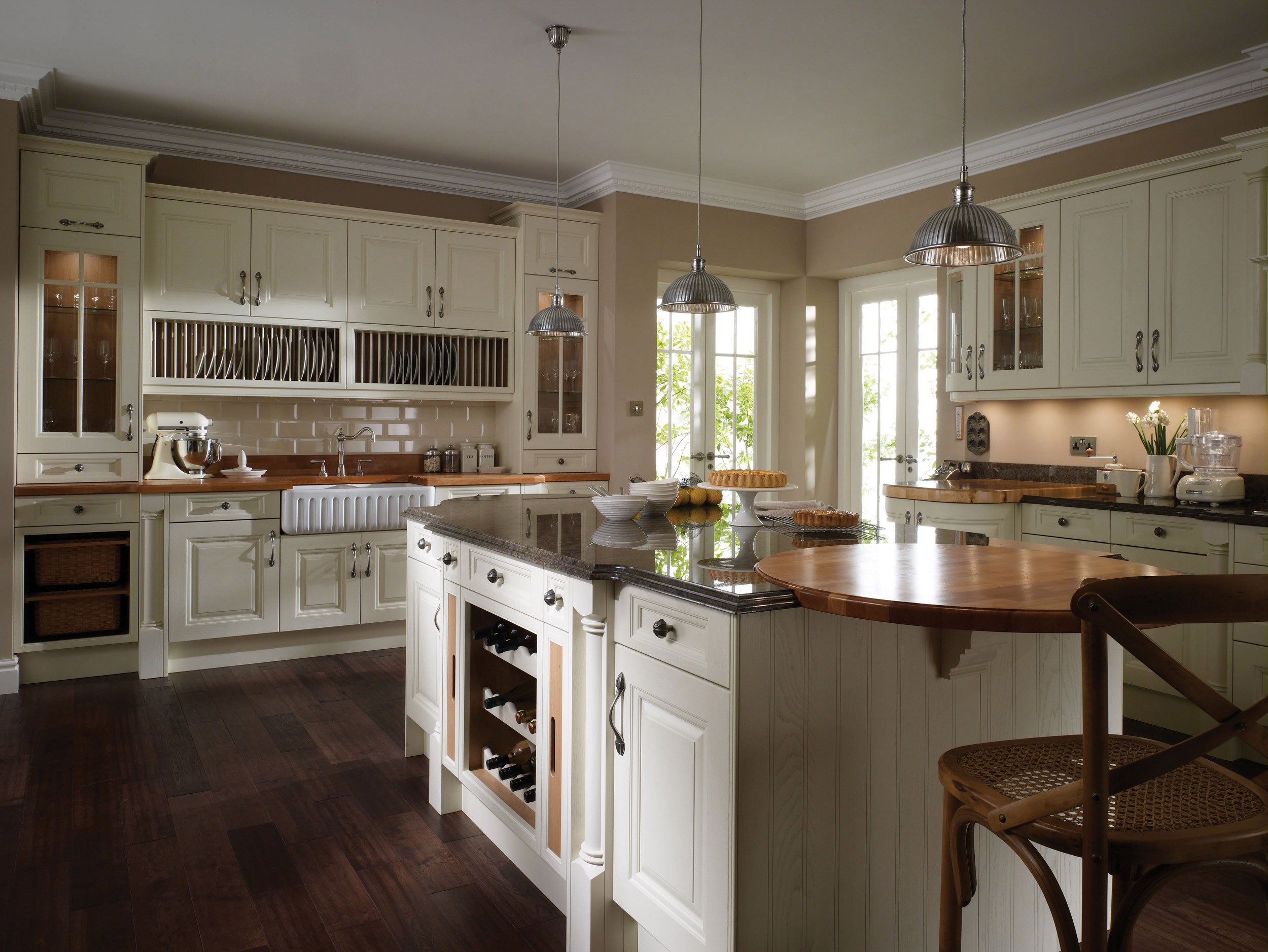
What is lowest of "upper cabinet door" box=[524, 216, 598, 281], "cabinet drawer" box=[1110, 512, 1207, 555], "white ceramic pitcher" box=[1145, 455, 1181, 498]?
"cabinet drawer" box=[1110, 512, 1207, 555]

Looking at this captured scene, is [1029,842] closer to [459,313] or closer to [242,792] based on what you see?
[242,792]

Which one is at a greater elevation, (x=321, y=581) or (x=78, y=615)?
(x=321, y=581)

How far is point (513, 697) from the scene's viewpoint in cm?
247

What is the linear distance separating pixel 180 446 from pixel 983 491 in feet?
12.9

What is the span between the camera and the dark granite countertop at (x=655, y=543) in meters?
1.67

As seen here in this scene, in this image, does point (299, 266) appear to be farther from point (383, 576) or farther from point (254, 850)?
point (254, 850)

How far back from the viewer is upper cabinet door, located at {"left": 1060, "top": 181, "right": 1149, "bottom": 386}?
3.91 meters

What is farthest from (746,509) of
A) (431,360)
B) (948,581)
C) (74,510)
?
(74,510)

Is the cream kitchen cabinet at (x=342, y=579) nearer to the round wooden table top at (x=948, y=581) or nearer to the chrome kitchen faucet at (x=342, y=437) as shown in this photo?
the chrome kitchen faucet at (x=342, y=437)

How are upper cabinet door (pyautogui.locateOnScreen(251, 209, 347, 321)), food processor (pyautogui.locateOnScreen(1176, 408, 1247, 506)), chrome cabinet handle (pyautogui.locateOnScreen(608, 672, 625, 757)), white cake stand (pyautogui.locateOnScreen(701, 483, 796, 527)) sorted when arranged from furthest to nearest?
upper cabinet door (pyautogui.locateOnScreen(251, 209, 347, 321)), food processor (pyautogui.locateOnScreen(1176, 408, 1247, 506)), white cake stand (pyautogui.locateOnScreen(701, 483, 796, 527)), chrome cabinet handle (pyautogui.locateOnScreen(608, 672, 625, 757))

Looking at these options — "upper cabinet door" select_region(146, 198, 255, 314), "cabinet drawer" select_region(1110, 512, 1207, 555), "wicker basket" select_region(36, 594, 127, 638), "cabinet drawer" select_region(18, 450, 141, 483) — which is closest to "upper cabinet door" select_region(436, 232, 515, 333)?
"upper cabinet door" select_region(146, 198, 255, 314)

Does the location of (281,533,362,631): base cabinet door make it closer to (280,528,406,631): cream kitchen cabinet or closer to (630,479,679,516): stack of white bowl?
(280,528,406,631): cream kitchen cabinet

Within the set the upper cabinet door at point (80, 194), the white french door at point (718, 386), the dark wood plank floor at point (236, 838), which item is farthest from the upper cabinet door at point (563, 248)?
the dark wood plank floor at point (236, 838)

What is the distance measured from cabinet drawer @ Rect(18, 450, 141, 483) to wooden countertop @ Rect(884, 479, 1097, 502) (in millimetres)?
3710
